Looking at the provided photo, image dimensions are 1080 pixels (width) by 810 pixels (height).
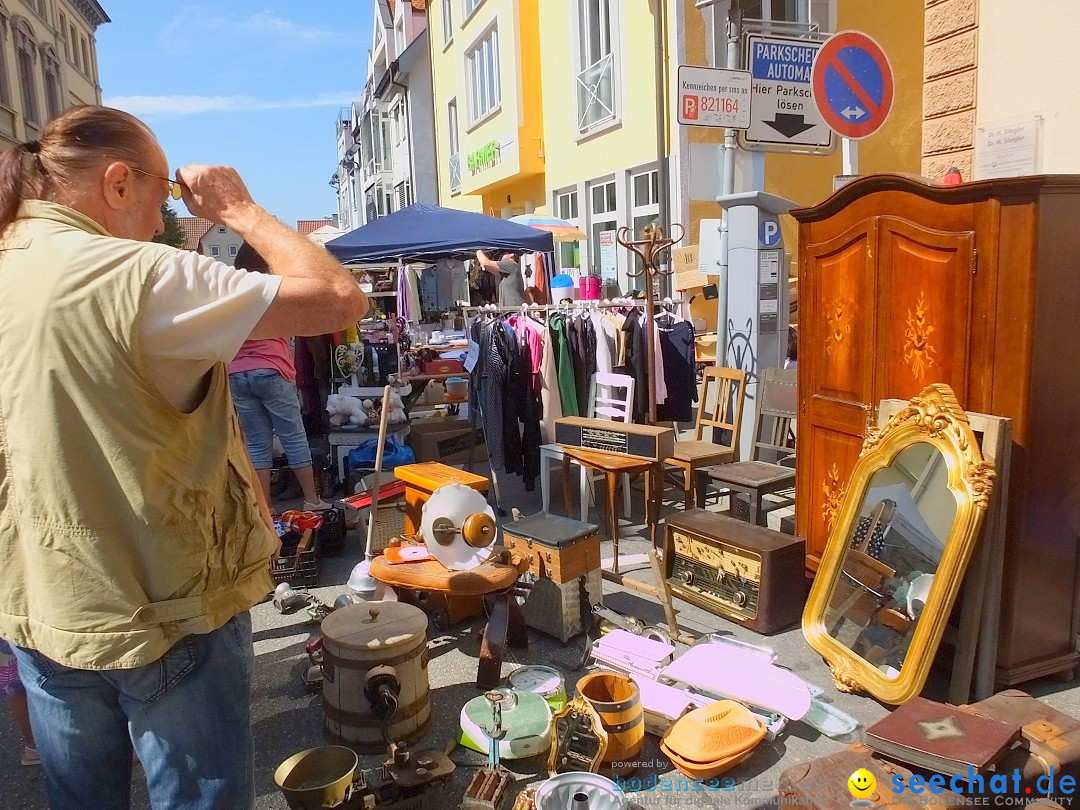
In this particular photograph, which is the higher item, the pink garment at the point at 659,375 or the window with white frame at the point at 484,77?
the window with white frame at the point at 484,77

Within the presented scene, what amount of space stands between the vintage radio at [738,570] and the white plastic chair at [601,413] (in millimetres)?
1101

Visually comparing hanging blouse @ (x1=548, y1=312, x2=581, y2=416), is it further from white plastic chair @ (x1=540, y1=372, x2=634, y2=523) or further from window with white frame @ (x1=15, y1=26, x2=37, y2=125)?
window with white frame @ (x1=15, y1=26, x2=37, y2=125)

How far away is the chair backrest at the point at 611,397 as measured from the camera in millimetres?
5625

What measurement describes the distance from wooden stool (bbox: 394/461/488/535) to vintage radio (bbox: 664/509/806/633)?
117cm

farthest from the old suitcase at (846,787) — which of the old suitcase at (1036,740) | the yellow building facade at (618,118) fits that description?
the yellow building facade at (618,118)

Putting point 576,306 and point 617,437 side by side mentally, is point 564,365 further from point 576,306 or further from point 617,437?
point 617,437

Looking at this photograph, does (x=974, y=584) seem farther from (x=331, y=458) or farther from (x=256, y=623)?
(x=331, y=458)

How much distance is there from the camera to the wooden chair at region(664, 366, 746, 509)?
5195 millimetres

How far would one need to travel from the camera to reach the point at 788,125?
18.2 ft

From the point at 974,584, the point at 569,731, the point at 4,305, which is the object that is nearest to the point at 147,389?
the point at 4,305

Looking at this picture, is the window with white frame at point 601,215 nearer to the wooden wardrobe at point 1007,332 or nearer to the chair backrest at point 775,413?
the chair backrest at point 775,413

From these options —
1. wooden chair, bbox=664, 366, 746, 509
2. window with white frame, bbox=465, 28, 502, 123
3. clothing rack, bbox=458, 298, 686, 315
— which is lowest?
wooden chair, bbox=664, 366, 746, 509

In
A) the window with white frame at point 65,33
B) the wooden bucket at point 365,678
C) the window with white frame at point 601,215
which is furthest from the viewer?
the window with white frame at point 65,33

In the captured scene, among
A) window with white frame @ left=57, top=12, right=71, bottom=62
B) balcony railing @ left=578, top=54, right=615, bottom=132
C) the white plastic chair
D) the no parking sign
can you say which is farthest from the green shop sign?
window with white frame @ left=57, top=12, right=71, bottom=62
